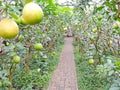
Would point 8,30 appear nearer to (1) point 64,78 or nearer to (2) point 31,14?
(2) point 31,14

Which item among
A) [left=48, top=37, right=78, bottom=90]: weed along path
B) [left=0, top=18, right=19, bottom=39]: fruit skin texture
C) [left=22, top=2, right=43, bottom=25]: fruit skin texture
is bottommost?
[left=48, top=37, right=78, bottom=90]: weed along path

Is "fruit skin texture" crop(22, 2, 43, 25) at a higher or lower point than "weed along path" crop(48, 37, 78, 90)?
higher

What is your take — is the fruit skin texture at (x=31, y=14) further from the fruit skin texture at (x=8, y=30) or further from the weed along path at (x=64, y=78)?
the weed along path at (x=64, y=78)

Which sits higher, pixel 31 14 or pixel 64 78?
pixel 31 14

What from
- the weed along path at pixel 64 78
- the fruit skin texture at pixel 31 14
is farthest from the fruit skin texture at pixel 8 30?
the weed along path at pixel 64 78

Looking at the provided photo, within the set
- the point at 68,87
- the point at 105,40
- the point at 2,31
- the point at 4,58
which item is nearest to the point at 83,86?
the point at 68,87

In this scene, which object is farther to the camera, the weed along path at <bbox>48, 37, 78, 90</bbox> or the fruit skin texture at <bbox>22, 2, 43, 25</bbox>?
the weed along path at <bbox>48, 37, 78, 90</bbox>

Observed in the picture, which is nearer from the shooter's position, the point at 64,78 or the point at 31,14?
the point at 31,14

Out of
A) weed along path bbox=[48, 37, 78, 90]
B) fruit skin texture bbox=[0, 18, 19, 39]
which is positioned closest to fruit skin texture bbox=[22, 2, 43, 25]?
fruit skin texture bbox=[0, 18, 19, 39]

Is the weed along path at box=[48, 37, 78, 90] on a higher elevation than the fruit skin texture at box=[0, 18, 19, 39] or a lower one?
lower

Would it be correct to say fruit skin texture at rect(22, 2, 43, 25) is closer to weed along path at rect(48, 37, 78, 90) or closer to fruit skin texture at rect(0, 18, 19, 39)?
fruit skin texture at rect(0, 18, 19, 39)

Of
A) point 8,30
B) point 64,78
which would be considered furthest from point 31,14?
point 64,78

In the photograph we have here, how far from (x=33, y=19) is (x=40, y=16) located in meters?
0.03

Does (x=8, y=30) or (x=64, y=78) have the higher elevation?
(x=8, y=30)
